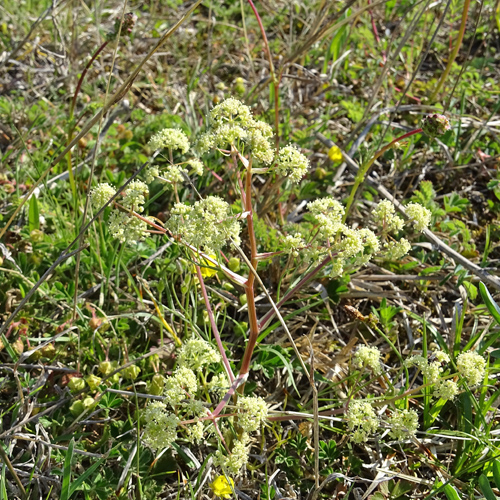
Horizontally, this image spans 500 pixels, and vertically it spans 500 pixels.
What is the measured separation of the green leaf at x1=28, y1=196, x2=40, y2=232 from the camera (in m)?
2.56

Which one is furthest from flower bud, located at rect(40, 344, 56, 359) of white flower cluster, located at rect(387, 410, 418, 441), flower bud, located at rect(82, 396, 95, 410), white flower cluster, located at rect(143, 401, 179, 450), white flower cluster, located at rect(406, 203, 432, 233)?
white flower cluster, located at rect(406, 203, 432, 233)

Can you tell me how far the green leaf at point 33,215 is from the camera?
256 centimetres

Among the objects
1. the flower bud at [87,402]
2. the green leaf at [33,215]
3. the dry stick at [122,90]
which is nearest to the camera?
the dry stick at [122,90]

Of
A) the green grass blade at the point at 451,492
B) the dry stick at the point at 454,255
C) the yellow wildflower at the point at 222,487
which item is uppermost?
the dry stick at the point at 454,255

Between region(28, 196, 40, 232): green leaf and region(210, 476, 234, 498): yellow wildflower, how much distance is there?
1542mm

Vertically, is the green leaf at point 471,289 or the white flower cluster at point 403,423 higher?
the green leaf at point 471,289

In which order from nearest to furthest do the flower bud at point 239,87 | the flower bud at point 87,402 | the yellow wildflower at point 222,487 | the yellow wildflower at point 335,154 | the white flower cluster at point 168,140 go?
the yellow wildflower at point 222,487 → the white flower cluster at point 168,140 → the flower bud at point 87,402 → the yellow wildflower at point 335,154 → the flower bud at point 239,87

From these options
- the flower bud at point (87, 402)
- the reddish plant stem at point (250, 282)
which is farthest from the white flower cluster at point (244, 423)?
the flower bud at point (87, 402)

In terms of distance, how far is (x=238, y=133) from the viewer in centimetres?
165

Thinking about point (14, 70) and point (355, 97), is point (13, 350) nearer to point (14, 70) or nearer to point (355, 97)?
point (14, 70)

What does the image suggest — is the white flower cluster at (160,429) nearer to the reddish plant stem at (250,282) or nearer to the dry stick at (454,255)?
the reddish plant stem at (250,282)

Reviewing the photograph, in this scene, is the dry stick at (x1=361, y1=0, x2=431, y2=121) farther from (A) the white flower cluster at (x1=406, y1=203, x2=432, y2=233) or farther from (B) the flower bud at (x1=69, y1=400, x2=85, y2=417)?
(B) the flower bud at (x1=69, y1=400, x2=85, y2=417)

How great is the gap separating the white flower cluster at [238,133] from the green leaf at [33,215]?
122 cm

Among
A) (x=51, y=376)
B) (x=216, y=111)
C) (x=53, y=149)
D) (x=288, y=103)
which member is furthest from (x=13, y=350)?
(x=288, y=103)
